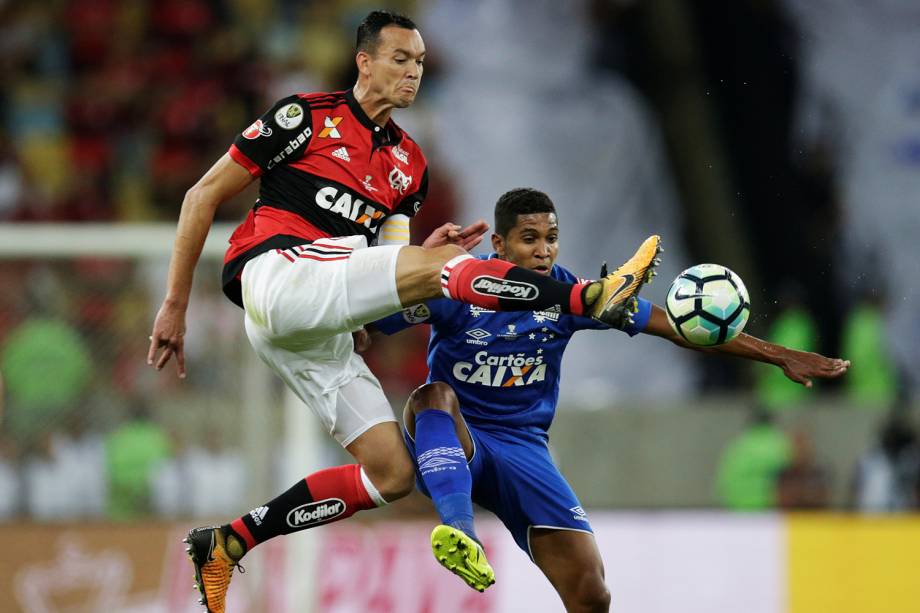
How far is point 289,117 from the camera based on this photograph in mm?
5145

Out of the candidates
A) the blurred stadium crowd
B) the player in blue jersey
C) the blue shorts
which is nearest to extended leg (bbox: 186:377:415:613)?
the player in blue jersey

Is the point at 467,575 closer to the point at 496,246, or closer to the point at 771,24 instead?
the point at 496,246

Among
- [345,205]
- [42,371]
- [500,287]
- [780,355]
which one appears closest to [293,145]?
[345,205]

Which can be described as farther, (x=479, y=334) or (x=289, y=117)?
(x=479, y=334)

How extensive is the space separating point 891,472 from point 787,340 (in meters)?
1.69

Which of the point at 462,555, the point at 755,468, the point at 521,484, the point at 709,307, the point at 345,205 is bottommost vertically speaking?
the point at 755,468

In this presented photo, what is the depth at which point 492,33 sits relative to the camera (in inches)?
515

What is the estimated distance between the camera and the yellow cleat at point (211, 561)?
17.8 feet

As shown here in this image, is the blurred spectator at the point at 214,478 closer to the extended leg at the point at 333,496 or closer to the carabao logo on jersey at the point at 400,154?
the extended leg at the point at 333,496

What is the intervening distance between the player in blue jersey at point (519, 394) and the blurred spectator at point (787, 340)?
548 centimetres

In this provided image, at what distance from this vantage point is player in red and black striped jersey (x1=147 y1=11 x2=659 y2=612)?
16.3 ft

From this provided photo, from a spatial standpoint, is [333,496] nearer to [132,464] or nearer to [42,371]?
[132,464]

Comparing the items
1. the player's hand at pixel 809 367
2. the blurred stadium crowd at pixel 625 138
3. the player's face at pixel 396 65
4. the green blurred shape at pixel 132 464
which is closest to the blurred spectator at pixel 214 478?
the green blurred shape at pixel 132 464

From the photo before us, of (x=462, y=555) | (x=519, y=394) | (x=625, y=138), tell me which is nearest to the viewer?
(x=462, y=555)
